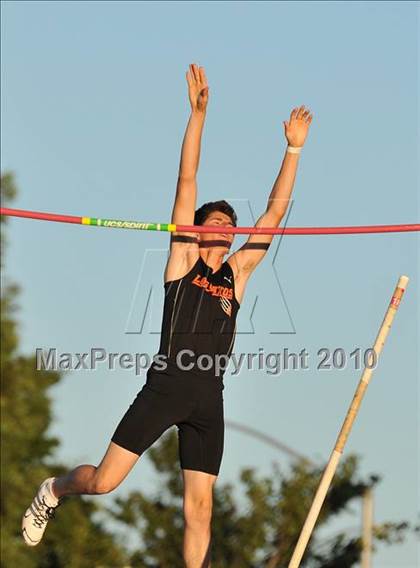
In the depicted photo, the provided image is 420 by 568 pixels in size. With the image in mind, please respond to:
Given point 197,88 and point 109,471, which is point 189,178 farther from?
point 109,471

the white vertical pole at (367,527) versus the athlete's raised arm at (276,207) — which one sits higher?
the athlete's raised arm at (276,207)

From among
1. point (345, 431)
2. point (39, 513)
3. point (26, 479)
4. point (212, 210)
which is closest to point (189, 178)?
point (212, 210)

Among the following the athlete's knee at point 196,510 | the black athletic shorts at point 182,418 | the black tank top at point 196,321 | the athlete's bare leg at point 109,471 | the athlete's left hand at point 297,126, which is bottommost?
the athlete's knee at point 196,510

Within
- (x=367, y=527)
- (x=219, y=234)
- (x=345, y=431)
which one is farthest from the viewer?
(x=367, y=527)

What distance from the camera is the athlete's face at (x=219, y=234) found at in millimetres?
11688

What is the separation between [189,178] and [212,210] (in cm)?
55

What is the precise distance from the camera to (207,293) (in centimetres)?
1145

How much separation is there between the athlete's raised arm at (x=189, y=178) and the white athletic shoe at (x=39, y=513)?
185 centimetres

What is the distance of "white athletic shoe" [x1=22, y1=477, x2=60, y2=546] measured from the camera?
39.0 feet

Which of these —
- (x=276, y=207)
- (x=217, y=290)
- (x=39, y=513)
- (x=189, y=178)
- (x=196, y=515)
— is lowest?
(x=39, y=513)

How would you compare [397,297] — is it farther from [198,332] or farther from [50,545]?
[50,545]

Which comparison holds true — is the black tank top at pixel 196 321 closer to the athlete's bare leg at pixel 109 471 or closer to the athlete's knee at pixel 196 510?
the athlete's bare leg at pixel 109 471

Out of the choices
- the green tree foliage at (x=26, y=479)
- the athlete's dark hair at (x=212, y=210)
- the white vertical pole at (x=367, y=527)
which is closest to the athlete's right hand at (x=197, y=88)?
the athlete's dark hair at (x=212, y=210)

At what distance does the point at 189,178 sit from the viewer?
1138 cm
